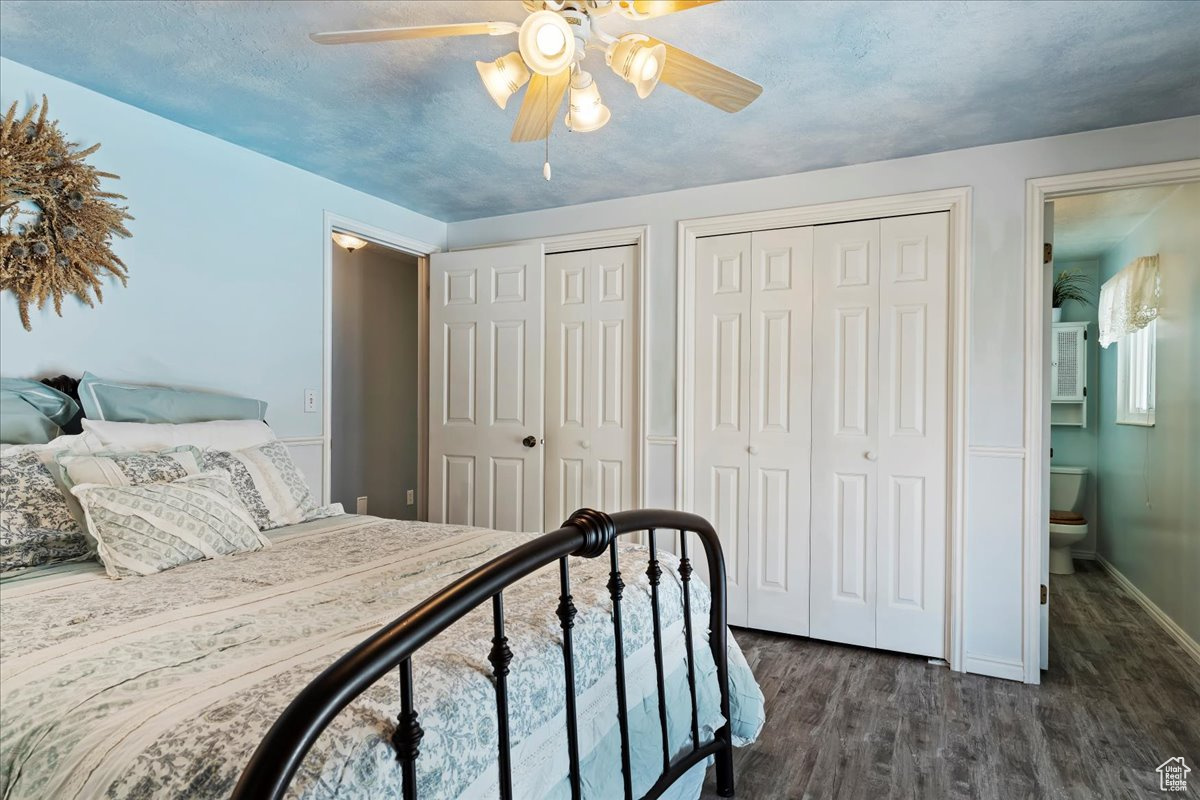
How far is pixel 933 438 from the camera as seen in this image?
116 inches

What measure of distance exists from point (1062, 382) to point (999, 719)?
344cm

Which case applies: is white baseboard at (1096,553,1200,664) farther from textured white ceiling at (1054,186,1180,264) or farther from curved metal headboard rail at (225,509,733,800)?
curved metal headboard rail at (225,509,733,800)

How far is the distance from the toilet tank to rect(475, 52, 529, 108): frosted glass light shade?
486 cm

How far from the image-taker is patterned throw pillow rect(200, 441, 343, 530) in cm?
214

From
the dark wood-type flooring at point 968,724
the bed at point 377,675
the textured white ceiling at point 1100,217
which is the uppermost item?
the textured white ceiling at point 1100,217

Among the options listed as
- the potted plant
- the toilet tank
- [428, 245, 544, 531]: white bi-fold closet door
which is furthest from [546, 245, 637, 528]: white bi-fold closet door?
the potted plant

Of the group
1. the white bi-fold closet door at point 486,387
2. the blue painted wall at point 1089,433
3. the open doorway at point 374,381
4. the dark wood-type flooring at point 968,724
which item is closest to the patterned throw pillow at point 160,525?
the dark wood-type flooring at point 968,724

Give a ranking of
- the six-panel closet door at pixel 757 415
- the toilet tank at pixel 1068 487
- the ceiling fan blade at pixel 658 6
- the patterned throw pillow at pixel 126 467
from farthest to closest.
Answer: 1. the toilet tank at pixel 1068 487
2. the six-panel closet door at pixel 757 415
3. the patterned throw pillow at pixel 126 467
4. the ceiling fan blade at pixel 658 6

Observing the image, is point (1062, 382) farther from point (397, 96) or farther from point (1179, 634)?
point (397, 96)

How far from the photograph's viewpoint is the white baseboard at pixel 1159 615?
2980mm

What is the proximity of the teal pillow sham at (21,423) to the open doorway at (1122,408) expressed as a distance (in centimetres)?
370

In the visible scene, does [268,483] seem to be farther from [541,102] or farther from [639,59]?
[639,59]

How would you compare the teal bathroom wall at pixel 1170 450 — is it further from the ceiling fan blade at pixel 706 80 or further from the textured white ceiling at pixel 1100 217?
the ceiling fan blade at pixel 706 80

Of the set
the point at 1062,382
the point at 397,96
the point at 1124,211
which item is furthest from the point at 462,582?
the point at 1062,382
